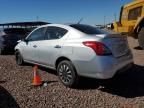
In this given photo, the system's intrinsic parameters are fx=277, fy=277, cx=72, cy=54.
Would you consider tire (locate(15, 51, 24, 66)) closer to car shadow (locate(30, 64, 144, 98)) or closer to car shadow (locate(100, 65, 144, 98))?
car shadow (locate(30, 64, 144, 98))

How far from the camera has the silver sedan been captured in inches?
245

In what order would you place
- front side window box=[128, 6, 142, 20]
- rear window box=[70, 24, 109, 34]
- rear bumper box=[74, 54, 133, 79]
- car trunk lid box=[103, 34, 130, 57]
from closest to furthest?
1. rear bumper box=[74, 54, 133, 79]
2. car trunk lid box=[103, 34, 130, 57]
3. rear window box=[70, 24, 109, 34]
4. front side window box=[128, 6, 142, 20]

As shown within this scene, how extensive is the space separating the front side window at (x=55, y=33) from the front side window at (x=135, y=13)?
7953mm

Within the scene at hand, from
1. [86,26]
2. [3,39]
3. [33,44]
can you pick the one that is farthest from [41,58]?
[3,39]

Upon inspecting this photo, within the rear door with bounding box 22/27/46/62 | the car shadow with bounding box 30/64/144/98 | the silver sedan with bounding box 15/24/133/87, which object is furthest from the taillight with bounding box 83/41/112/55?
the rear door with bounding box 22/27/46/62

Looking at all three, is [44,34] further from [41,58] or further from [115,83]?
[115,83]


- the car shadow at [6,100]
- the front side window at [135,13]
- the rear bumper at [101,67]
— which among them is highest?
the front side window at [135,13]

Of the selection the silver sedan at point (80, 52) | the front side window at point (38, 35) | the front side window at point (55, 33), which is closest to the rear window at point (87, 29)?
the silver sedan at point (80, 52)

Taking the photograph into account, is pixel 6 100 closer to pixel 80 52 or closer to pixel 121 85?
pixel 80 52

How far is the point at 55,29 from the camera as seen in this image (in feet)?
25.2

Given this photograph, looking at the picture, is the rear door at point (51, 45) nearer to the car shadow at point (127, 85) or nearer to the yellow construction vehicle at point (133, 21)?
the car shadow at point (127, 85)

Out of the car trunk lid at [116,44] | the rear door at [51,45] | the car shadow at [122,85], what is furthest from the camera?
the rear door at [51,45]

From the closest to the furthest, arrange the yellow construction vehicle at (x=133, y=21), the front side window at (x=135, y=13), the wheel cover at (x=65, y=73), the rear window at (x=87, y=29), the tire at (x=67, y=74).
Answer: the tire at (x=67, y=74) < the wheel cover at (x=65, y=73) < the rear window at (x=87, y=29) < the yellow construction vehicle at (x=133, y=21) < the front side window at (x=135, y=13)

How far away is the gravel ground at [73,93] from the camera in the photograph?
5.74 m
